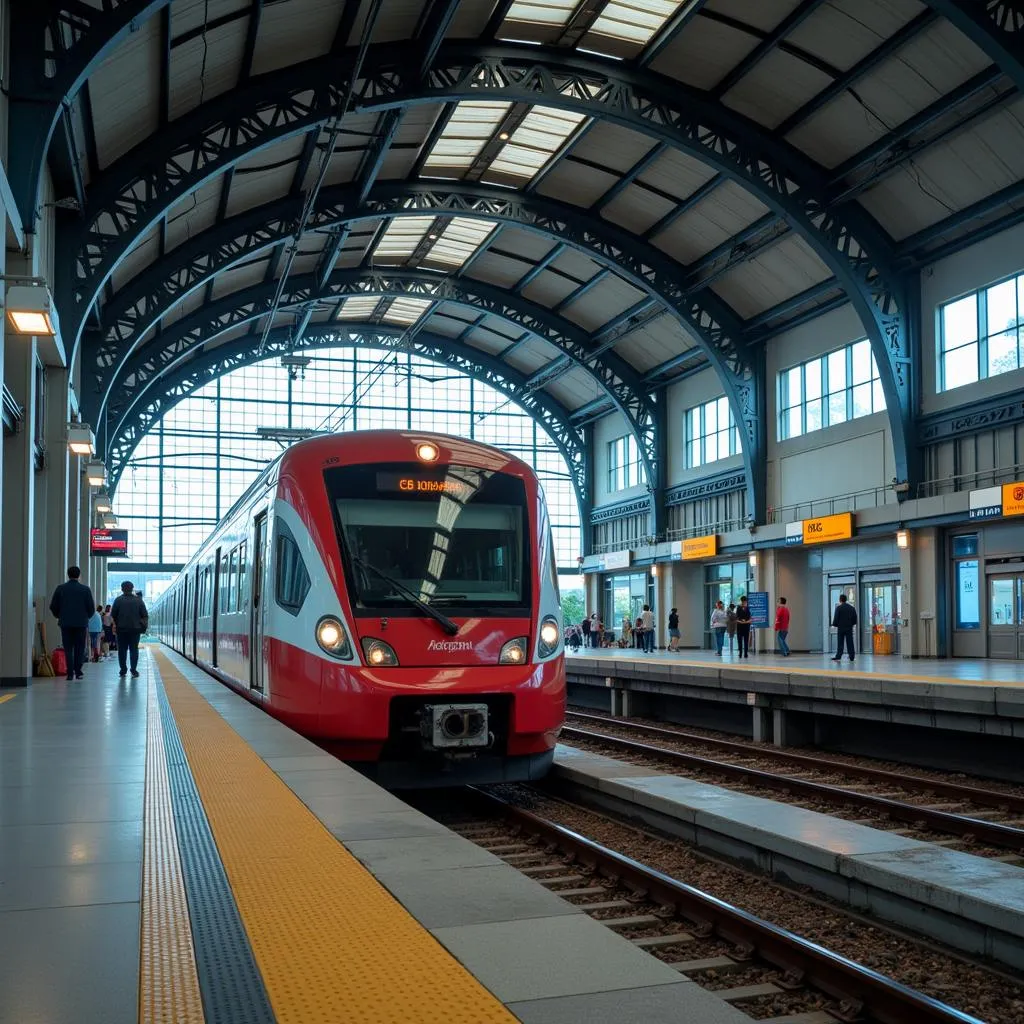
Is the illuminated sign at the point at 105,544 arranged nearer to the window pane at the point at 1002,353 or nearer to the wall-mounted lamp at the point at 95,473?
the wall-mounted lamp at the point at 95,473

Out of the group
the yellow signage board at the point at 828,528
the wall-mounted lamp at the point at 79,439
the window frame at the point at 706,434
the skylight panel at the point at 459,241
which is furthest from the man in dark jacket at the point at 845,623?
the skylight panel at the point at 459,241

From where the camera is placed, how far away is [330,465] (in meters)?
9.28

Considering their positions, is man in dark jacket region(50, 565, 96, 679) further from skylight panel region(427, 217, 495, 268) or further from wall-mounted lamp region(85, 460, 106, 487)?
skylight panel region(427, 217, 495, 268)

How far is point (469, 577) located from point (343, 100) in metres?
15.5

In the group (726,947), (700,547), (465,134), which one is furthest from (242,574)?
(700,547)

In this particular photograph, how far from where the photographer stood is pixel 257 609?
35.3ft

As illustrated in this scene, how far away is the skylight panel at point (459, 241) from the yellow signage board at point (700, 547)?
473 inches

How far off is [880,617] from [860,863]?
73.9 ft

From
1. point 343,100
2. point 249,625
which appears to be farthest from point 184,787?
point 343,100

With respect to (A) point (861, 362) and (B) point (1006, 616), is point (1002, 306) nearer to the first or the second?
(A) point (861, 362)

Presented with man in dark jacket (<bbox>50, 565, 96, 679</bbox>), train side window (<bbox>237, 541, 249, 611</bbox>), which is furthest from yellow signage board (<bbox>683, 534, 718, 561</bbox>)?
train side window (<bbox>237, 541, 249, 611</bbox>)

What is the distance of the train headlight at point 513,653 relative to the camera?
8.78 m

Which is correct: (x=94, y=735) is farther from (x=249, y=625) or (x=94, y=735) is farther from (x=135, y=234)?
(x=135, y=234)

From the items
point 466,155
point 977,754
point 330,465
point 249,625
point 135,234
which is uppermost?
point 466,155
